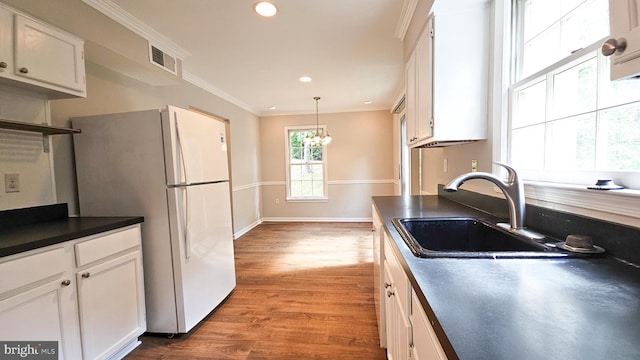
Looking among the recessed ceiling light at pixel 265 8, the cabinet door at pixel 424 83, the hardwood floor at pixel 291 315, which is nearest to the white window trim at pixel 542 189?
the cabinet door at pixel 424 83

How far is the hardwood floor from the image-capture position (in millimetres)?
1800

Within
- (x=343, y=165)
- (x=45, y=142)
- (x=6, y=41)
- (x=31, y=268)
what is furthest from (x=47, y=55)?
(x=343, y=165)

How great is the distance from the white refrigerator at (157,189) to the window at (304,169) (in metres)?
3.91

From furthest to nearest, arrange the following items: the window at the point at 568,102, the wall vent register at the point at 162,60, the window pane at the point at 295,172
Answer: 1. the window pane at the point at 295,172
2. the wall vent register at the point at 162,60
3. the window at the point at 568,102

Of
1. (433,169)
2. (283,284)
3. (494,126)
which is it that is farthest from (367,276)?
(494,126)

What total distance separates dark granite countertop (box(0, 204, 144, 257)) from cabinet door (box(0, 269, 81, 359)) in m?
0.21

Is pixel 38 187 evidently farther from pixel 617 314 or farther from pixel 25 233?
pixel 617 314

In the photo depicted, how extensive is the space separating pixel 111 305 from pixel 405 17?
9.85ft

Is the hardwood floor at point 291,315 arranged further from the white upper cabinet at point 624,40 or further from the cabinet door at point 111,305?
the white upper cabinet at point 624,40

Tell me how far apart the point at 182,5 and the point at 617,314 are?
2.73 metres

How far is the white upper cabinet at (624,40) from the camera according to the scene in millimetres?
541

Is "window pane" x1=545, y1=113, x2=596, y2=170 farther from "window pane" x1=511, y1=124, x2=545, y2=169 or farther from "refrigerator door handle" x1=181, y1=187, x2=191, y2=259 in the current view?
"refrigerator door handle" x1=181, y1=187, x2=191, y2=259

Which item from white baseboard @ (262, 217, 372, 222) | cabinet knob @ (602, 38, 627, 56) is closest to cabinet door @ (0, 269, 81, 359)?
cabinet knob @ (602, 38, 627, 56)

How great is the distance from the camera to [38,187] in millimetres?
1772
